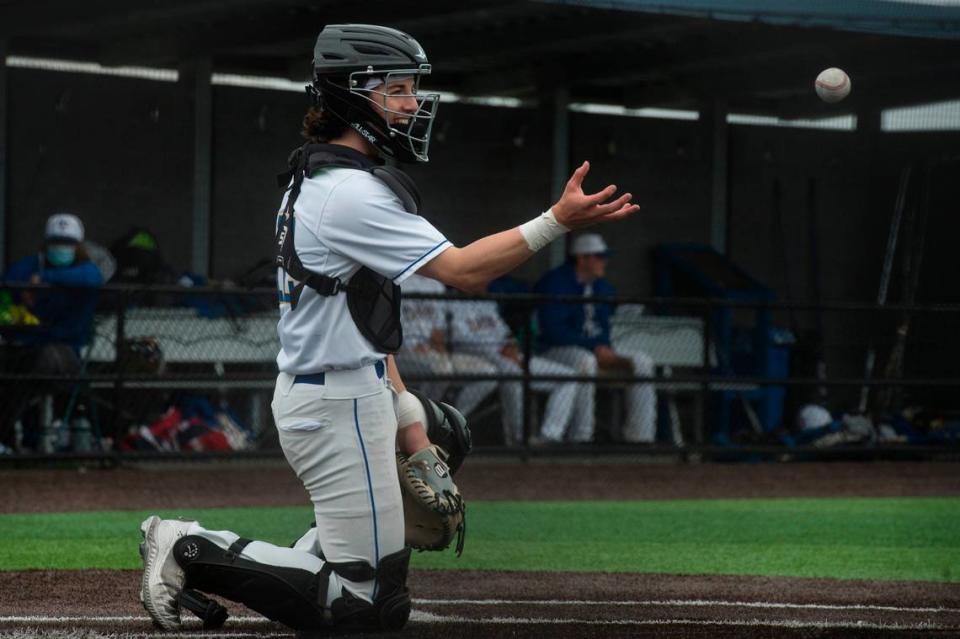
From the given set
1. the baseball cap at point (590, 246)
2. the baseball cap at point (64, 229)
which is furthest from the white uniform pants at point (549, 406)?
the baseball cap at point (64, 229)

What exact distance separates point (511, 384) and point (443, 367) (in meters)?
0.61

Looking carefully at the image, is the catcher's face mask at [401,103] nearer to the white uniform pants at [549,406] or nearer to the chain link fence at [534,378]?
the chain link fence at [534,378]

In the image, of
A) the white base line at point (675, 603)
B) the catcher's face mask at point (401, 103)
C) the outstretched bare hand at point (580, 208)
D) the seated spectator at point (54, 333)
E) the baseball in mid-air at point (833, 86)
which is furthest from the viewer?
the seated spectator at point (54, 333)

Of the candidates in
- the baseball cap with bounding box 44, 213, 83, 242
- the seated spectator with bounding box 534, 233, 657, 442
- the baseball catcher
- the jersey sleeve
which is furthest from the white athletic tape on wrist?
the seated spectator with bounding box 534, 233, 657, 442

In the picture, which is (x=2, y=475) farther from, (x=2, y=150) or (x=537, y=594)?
(x=537, y=594)

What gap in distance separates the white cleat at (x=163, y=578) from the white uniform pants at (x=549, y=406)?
716cm

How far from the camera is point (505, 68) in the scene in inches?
550

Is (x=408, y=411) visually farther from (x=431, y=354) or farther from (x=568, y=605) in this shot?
(x=431, y=354)

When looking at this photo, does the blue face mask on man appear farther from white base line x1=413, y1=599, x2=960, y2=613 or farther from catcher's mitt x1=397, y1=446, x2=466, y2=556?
catcher's mitt x1=397, y1=446, x2=466, y2=556

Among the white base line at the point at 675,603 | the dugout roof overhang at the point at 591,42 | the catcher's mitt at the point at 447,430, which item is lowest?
the white base line at the point at 675,603

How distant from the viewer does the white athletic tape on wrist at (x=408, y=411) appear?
4.57 metres

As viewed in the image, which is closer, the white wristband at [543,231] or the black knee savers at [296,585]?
the white wristband at [543,231]

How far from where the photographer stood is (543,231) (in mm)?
3934

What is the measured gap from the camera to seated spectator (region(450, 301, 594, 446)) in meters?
11.4
